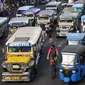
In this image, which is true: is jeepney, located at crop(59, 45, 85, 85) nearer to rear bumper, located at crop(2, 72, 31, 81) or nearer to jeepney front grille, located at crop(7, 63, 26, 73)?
rear bumper, located at crop(2, 72, 31, 81)

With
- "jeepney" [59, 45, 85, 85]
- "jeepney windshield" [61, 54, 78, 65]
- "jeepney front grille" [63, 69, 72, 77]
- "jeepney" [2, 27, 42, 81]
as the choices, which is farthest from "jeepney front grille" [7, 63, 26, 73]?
"jeepney front grille" [63, 69, 72, 77]

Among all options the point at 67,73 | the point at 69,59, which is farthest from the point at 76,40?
the point at 67,73

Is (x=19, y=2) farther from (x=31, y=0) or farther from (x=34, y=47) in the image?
(x=34, y=47)

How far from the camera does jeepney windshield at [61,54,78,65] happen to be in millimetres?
17500

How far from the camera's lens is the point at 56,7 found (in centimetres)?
4153

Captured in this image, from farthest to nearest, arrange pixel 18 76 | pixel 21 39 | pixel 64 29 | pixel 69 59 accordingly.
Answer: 1. pixel 64 29
2. pixel 21 39
3. pixel 18 76
4. pixel 69 59

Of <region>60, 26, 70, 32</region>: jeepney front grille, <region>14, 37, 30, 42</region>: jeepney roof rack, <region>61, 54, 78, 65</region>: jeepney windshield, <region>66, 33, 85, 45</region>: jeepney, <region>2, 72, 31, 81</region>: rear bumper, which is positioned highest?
<region>14, 37, 30, 42</region>: jeepney roof rack

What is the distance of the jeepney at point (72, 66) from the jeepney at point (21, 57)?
6.87ft

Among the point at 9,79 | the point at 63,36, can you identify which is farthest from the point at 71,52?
the point at 63,36

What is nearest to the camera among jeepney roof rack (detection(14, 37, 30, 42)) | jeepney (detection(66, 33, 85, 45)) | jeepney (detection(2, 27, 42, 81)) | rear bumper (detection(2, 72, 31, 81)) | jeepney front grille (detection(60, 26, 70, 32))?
rear bumper (detection(2, 72, 31, 81))

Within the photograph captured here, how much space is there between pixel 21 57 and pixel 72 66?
3536mm

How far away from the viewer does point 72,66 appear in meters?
17.3

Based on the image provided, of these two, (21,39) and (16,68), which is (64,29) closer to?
(21,39)

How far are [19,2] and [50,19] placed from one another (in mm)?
35388
